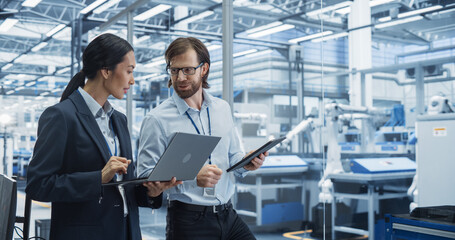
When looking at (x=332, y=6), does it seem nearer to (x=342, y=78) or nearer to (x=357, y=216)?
(x=342, y=78)

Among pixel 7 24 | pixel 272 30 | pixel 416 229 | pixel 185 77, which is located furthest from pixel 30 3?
pixel 416 229

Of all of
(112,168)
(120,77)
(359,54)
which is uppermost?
(359,54)

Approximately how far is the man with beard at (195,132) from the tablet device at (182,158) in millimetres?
112

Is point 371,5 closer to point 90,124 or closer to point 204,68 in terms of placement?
point 204,68

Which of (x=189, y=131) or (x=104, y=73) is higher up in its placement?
(x=104, y=73)

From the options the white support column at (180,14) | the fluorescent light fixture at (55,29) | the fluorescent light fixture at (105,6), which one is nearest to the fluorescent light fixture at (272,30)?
the white support column at (180,14)

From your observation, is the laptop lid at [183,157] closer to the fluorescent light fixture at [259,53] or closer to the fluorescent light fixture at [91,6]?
the fluorescent light fixture at [259,53]

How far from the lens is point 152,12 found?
5082 millimetres

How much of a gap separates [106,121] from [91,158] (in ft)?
0.65

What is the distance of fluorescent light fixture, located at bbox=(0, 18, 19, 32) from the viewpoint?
6.70m

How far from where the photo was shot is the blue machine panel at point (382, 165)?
330cm

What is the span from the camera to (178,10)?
4.48 m

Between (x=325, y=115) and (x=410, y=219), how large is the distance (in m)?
1.29

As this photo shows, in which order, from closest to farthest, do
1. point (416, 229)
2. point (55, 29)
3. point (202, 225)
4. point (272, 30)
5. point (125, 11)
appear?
point (202, 225) < point (416, 229) < point (272, 30) < point (125, 11) < point (55, 29)
